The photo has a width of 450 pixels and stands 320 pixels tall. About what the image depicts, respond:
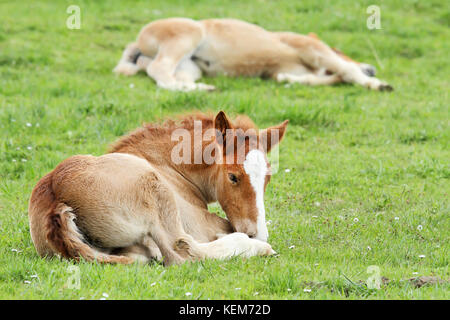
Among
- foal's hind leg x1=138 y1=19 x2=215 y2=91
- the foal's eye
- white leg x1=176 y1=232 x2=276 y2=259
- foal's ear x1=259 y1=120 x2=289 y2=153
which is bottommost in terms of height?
white leg x1=176 y1=232 x2=276 y2=259

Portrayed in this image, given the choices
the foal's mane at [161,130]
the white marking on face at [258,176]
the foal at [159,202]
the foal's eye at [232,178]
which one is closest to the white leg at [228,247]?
the foal at [159,202]

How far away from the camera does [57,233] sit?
5.06 m

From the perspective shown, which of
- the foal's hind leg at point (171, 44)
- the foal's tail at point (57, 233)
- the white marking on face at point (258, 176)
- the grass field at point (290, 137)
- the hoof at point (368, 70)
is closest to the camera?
the grass field at point (290, 137)

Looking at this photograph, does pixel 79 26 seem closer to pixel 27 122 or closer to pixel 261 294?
pixel 27 122

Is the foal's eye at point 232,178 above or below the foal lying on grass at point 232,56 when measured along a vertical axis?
below

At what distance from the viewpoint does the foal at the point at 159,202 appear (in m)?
5.27

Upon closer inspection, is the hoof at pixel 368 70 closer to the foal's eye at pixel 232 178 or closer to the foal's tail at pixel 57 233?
the foal's eye at pixel 232 178

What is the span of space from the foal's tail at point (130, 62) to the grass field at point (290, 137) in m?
0.27

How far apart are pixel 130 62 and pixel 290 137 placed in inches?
137

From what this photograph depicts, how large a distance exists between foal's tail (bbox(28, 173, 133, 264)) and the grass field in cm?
13

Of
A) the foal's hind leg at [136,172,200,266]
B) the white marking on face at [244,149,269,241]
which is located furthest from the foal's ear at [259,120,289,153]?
the foal's hind leg at [136,172,200,266]

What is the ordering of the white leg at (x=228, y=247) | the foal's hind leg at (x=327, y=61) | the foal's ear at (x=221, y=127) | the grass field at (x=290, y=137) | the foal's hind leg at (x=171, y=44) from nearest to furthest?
1. the grass field at (x=290, y=137)
2. the white leg at (x=228, y=247)
3. the foal's ear at (x=221, y=127)
4. the foal's hind leg at (x=171, y=44)
5. the foal's hind leg at (x=327, y=61)

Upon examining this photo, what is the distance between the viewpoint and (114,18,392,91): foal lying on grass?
11.4m

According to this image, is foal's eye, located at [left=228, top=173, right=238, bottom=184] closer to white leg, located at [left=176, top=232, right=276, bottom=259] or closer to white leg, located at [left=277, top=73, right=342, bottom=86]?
white leg, located at [left=176, top=232, right=276, bottom=259]
